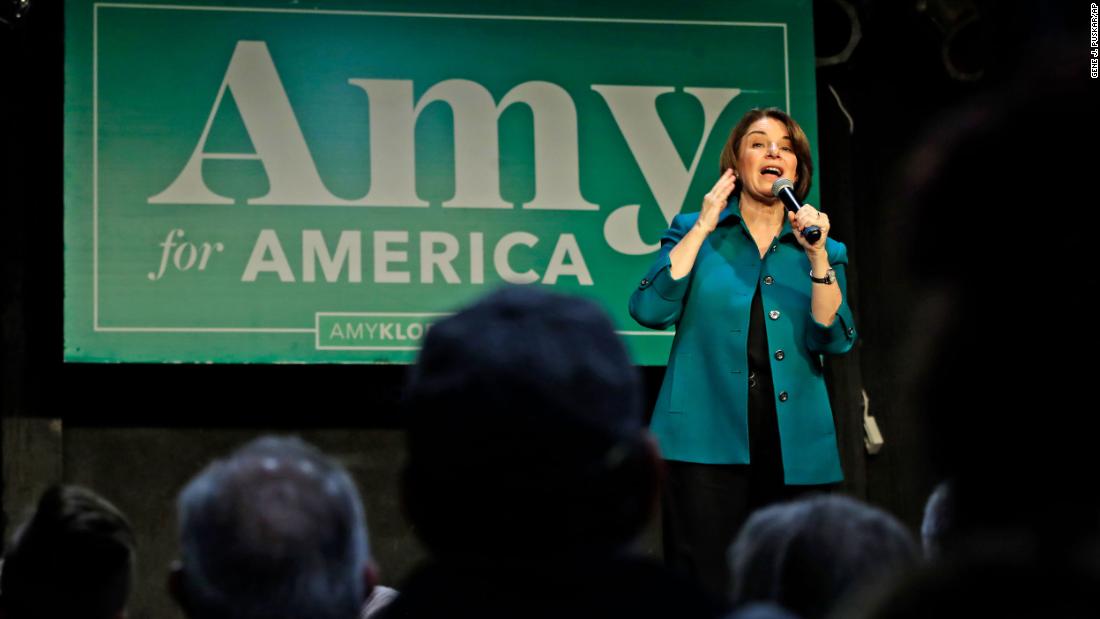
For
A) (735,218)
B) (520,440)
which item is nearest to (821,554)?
(520,440)

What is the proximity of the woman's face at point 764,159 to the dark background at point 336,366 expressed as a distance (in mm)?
742

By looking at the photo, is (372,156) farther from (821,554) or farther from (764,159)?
(821,554)

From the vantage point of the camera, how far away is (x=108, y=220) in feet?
12.9

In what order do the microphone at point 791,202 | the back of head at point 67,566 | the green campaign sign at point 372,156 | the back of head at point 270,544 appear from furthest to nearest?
the green campaign sign at point 372,156
the microphone at point 791,202
the back of head at point 67,566
the back of head at point 270,544

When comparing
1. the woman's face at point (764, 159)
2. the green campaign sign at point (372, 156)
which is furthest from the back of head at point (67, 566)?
the green campaign sign at point (372, 156)

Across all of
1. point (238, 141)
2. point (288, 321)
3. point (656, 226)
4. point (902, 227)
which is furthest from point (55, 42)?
point (902, 227)

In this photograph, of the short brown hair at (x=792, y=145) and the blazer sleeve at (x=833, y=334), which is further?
the short brown hair at (x=792, y=145)

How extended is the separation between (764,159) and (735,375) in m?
0.53

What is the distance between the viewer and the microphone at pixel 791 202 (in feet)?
10.1

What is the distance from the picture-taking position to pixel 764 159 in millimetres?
3309

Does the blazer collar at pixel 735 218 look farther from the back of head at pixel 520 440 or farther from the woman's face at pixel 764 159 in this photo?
the back of head at pixel 520 440

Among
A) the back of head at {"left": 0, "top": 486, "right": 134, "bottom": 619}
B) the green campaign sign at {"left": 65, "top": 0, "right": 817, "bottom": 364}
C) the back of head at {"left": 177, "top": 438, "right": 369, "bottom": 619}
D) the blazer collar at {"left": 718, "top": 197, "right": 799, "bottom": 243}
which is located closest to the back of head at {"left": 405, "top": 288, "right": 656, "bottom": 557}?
the back of head at {"left": 177, "top": 438, "right": 369, "bottom": 619}

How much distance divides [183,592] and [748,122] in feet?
7.19

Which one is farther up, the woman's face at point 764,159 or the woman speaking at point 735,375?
the woman's face at point 764,159
